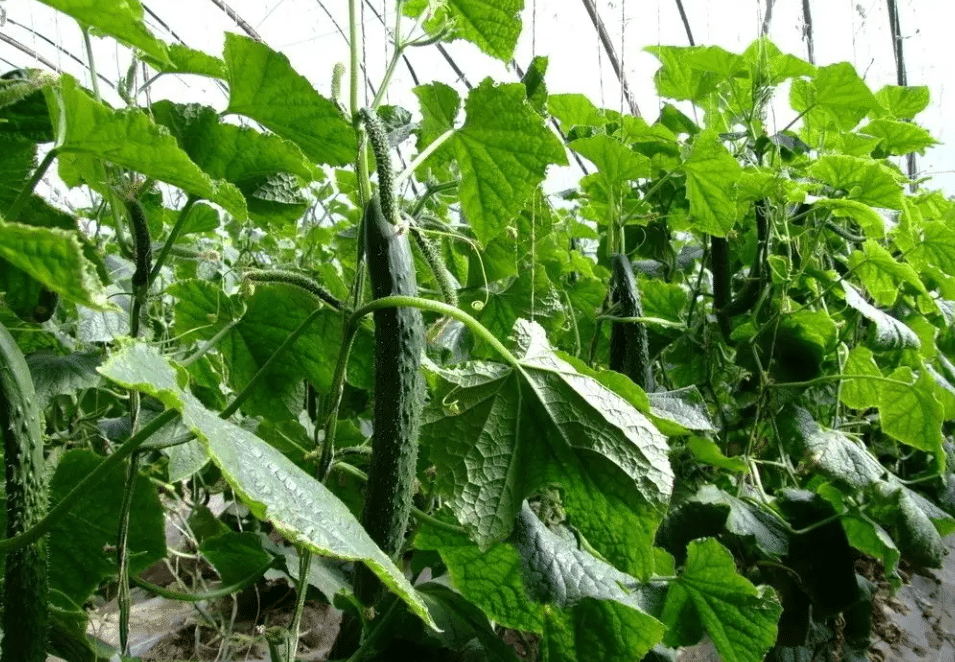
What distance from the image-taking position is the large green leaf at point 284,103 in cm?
60

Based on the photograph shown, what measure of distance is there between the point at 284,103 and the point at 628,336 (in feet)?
1.71

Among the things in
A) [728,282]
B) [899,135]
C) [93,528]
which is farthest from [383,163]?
[899,135]


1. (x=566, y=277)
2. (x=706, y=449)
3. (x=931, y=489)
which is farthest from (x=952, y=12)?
(x=706, y=449)

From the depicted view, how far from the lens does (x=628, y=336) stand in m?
0.95

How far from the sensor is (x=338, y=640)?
0.72 m

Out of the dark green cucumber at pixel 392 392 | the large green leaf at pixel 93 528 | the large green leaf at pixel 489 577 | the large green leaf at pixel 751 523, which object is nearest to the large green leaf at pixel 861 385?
the large green leaf at pixel 751 523

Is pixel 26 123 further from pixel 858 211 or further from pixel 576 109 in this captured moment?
pixel 858 211

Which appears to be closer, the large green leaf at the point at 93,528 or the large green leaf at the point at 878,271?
the large green leaf at the point at 93,528

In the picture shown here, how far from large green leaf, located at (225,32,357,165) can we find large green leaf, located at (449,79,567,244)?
110mm

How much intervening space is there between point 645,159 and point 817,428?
0.54 metres

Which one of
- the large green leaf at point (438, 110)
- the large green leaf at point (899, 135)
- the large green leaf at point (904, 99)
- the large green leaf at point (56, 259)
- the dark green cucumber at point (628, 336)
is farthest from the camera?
the large green leaf at point (904, 99)

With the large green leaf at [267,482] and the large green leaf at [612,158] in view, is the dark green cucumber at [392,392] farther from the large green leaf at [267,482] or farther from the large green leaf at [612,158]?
the large green leaf at [612,158]

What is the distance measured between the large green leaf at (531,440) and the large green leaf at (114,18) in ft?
1.02

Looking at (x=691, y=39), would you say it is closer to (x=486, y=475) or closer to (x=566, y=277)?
(x=566, y=277)
